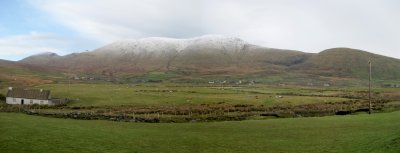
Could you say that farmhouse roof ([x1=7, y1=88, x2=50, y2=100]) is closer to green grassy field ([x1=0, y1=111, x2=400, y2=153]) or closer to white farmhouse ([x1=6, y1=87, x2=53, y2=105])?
white farmhouse ([x1=6, y1=87, x2=53, y2=105])

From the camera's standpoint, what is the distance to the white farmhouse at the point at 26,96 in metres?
106

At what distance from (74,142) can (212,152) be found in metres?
13.5

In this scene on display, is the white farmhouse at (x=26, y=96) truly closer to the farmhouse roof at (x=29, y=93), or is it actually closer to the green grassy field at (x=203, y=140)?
the farmhouse roof at (x=29, y=93)

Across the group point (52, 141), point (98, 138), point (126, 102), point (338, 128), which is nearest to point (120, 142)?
point (98, 138)

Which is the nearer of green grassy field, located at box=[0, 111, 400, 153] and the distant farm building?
green grassy field, located at box=[0, 111, 400, 153]

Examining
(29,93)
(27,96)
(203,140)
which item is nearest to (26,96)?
(27,96)

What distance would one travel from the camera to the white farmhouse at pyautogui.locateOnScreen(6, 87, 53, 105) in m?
106

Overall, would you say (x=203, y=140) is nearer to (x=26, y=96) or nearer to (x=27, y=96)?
(x=27, y=96)

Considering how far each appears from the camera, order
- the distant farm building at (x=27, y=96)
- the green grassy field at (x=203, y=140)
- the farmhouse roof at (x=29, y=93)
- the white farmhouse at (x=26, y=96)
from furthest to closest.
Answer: the farmhouse roof at (x=29, y=93) < the white farmhouse at (x=26, y=96) < the distant farm building at (x=27, y=96) < the green grassy field at (x=203, y=140)

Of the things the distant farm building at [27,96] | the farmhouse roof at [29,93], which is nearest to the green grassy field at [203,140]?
the distant farm building at [27,96]

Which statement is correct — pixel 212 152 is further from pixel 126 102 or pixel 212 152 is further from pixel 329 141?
pixel 126 102

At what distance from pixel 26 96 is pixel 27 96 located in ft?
1.20

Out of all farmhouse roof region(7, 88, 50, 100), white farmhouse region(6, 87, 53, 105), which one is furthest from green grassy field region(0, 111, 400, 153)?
farmhouse roof region(7, 88, 50, 100)

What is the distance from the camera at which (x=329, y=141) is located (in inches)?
1544
